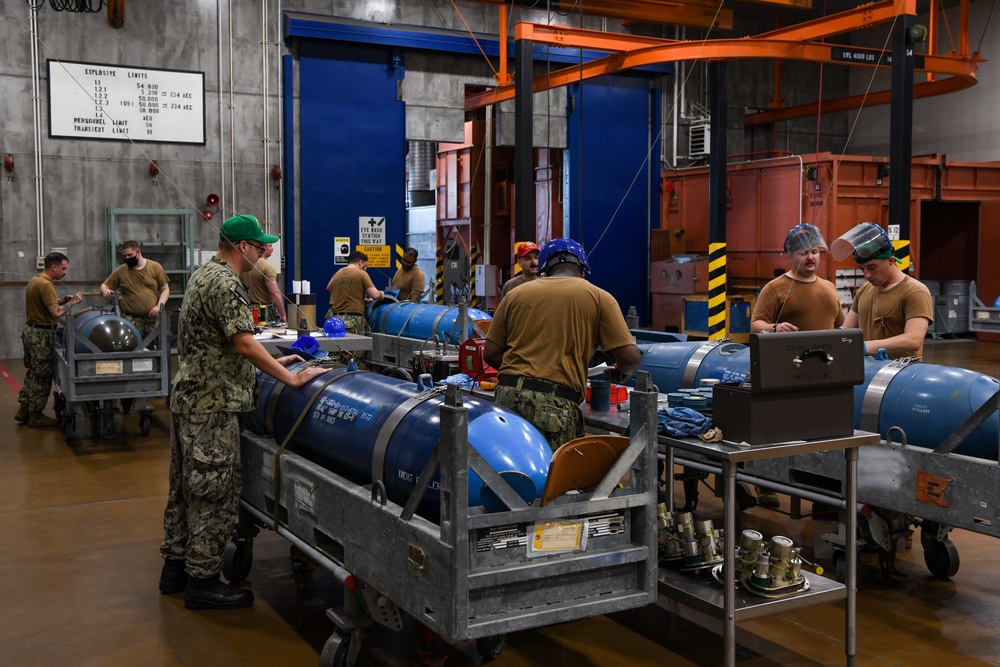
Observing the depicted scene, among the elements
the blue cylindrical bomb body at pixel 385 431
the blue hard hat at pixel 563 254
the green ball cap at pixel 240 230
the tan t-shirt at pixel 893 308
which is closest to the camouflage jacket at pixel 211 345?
the green ball cap at pixel 240 230

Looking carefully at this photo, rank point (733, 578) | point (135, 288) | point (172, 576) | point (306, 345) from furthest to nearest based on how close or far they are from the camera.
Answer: point (135, 288) → point (306, 345) → point (172, 576) → point (733, 578)

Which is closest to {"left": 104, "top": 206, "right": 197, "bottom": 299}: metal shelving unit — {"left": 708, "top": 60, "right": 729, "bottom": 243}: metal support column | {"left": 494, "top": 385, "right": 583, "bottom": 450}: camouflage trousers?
{"left": 708, "top": 60, "right": 729, "bottom": 243}: metal support column

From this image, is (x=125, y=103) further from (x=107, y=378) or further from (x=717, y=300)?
(x=717, y=300)

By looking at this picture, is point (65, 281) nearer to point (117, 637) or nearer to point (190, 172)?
point (190, 172)

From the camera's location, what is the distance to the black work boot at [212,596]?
4582 millimetres

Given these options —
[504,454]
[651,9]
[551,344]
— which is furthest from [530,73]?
[504,454]

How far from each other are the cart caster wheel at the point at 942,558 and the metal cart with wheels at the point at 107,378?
6.37 metres

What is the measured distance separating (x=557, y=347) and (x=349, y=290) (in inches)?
258

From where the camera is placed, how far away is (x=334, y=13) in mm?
16062

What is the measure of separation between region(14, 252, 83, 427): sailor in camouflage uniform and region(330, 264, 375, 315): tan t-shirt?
266 centimetres

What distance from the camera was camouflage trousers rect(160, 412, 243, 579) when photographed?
451cm

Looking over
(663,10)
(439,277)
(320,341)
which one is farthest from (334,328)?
(439,277)

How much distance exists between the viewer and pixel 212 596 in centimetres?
458

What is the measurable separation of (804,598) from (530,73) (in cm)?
1047
